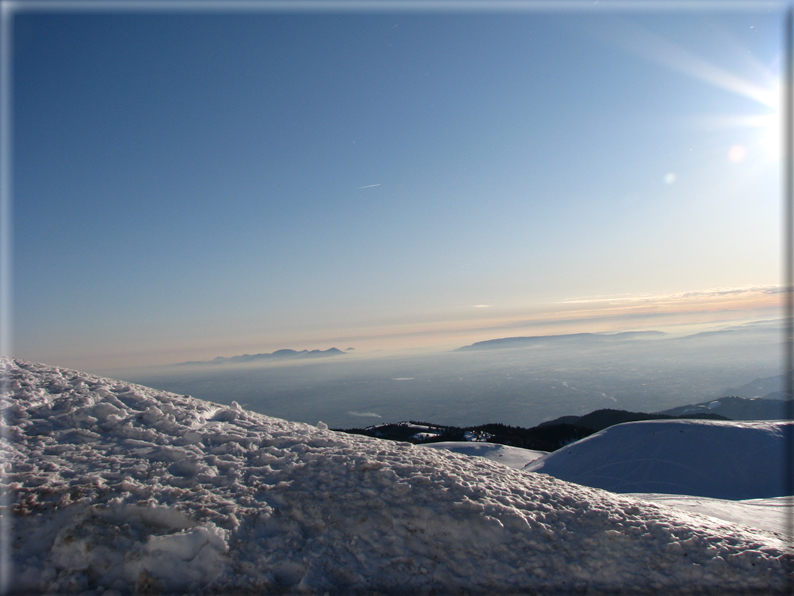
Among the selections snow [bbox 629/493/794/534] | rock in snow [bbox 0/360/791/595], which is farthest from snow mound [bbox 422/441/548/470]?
rock in snow [bbox 0/360/791/595]

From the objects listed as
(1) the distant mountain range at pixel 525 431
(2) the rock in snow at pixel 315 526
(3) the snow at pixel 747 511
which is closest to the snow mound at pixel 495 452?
(1) the distant mountain range at pixel 525 431

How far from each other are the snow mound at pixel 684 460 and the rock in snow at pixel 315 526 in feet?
41.6

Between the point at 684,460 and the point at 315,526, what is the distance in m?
18.9

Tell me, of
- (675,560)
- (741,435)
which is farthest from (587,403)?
(675,560)

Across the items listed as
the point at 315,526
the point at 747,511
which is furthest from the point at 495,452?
the point at 315,526

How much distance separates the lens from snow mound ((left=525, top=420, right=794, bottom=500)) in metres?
15.4

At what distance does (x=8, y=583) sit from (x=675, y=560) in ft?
24.6

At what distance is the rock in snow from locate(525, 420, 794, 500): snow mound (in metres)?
12.7

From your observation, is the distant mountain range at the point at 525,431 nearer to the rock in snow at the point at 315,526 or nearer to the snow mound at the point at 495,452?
the snow mound at the point at 495,452

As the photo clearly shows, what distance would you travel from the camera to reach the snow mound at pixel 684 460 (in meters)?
15.4

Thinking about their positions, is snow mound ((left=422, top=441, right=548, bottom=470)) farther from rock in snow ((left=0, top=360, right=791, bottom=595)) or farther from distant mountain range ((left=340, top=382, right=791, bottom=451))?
rock in snow ((left=0, top=360, right=791, bottom=595))

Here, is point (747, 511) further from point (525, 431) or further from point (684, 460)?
point (525, 431)

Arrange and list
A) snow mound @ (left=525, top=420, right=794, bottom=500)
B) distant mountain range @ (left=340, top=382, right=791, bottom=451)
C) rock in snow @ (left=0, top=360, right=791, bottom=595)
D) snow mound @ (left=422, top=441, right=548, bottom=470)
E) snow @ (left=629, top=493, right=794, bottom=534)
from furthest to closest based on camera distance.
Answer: distant mountain range @ (left=340, top=382, right=791, bottom=451) < snow mound @ (left=422, top=441, right=548, bottom=470) < snow mound @ (left=525, top=420, right=794, bottom=500) < snow @ (left=629, top=493, right=794, bottom=534) < rock in snow @ (left=0, top=360, right=791, bottom=595)

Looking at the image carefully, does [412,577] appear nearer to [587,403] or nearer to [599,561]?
[599,561]
